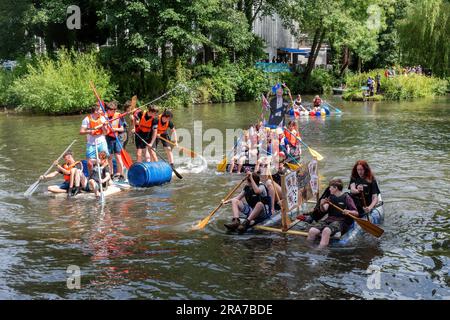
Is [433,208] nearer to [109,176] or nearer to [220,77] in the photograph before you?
[109,176]

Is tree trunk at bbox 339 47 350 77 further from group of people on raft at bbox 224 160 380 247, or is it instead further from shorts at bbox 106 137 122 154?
group of people on raft at bbox 224 160 380 247

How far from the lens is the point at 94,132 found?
14250 mm

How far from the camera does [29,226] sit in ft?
37.6

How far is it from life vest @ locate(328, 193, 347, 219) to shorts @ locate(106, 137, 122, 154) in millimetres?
6747

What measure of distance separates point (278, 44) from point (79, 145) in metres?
49.3

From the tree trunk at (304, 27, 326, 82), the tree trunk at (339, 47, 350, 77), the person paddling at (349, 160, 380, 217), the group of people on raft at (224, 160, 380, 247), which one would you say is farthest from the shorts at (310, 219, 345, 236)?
the tree trunk at (339, 47, 350, 77)

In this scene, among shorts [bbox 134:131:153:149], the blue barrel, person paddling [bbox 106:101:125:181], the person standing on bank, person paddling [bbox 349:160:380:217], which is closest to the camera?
person paddling [bbox 349:160:380:217]

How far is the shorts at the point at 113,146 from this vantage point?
15.1 metres

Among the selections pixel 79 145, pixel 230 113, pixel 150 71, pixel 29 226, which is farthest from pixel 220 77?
pixel 29 226

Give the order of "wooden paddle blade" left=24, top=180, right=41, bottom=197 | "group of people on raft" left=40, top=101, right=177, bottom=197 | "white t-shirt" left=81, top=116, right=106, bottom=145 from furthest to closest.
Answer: "white t-shirt" left=81, top=116, right=106, bottom=145, "wooden paddle blade" left=24, top=180, right=41, bottom=197, "group of people on raft" left=40, top=101, right=177, bottom=197

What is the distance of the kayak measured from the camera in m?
9.91

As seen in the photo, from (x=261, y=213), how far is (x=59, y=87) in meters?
25.7

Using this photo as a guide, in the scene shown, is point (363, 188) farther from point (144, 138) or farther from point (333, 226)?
point (144, 138)

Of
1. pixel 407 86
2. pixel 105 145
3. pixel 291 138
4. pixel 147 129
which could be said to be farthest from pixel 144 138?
pixel 407 86
